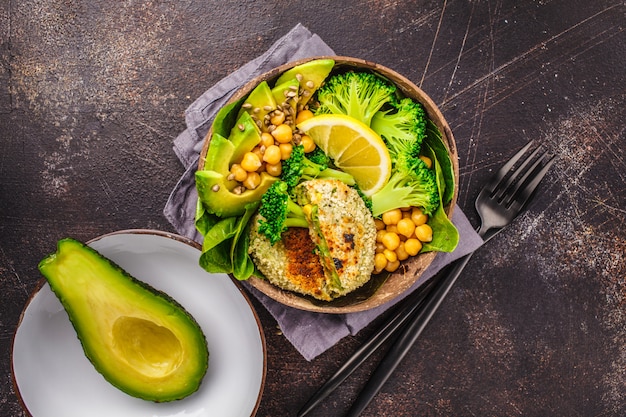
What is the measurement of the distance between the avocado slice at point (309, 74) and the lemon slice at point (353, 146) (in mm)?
93

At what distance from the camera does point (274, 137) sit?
5.64 feet

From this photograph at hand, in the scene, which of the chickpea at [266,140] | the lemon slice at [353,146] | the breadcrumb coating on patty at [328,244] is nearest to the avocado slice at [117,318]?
the breadcrumb coating on patty at [328,244]

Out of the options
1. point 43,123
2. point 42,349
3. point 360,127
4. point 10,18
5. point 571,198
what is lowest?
point 571,198

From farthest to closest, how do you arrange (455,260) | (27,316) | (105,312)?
(455,260)
(27,316)
(105,312)

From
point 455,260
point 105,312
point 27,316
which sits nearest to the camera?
point 105,312

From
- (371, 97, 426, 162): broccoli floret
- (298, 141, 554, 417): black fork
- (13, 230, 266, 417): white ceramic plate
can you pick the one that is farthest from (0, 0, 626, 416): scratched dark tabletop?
(371, 97, 426, 162): broccoli floret

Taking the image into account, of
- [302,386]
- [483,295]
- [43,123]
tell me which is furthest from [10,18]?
[483,295]

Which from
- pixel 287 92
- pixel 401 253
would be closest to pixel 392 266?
pixel 401 253

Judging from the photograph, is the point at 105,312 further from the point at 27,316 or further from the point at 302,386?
the point at 302,386

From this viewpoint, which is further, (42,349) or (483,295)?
(483,295)

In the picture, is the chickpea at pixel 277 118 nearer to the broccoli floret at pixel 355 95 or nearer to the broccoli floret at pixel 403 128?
the broccoli floret at pixel 355 95

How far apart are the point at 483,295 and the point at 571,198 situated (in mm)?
464

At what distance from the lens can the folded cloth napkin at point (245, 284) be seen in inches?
77.5

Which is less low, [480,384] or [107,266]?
[107,266]
